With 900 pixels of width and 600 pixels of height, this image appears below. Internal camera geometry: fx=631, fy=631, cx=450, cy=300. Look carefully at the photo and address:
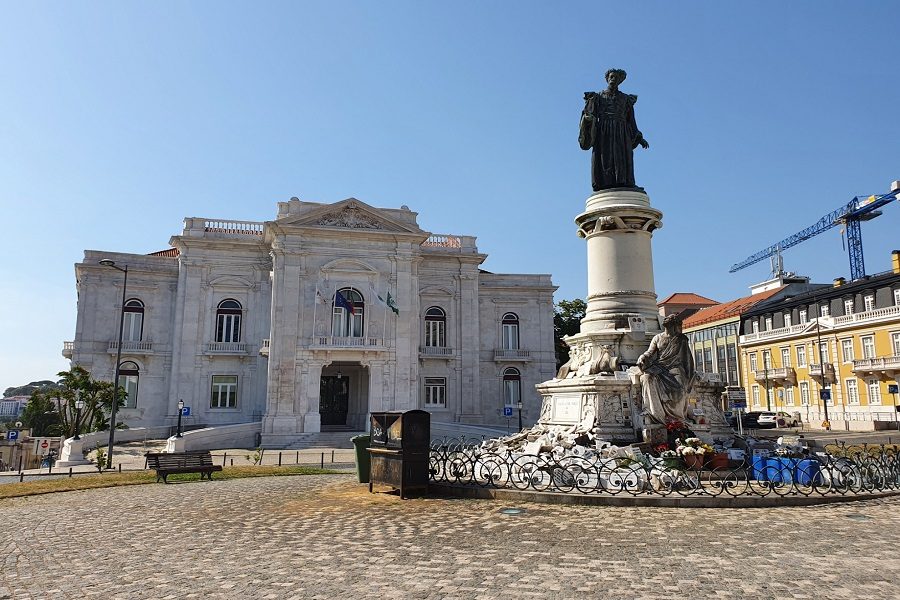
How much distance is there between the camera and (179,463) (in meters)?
17.9

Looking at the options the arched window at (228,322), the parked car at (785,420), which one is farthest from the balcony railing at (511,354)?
the parked car at (785,420)

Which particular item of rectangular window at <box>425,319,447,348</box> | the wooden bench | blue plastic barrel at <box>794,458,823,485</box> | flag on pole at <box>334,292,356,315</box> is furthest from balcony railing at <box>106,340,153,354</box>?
blue plastic barrel at <box>794,458,823,485</box>

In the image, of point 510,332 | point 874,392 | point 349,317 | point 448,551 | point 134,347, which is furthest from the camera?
point 510,332

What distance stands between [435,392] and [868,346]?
2984 cm

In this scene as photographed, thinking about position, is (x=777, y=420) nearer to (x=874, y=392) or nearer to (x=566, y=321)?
(x=874, y=392)

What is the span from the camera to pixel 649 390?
568 inches

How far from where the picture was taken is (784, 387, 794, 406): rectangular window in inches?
1989

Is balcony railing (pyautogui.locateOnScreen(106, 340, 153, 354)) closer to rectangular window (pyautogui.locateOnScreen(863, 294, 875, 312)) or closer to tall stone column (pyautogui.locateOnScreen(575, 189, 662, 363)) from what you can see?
tall stone column (pyautogui.locateOnScreen(575, 189, 662, 363))

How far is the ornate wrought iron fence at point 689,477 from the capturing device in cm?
1142

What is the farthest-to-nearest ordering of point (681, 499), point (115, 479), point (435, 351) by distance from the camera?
point (435, 351) < point (115, 479) < point (681, 499)

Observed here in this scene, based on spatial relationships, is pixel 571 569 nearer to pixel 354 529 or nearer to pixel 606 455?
pixel 354 529

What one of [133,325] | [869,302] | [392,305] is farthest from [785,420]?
[133,325]

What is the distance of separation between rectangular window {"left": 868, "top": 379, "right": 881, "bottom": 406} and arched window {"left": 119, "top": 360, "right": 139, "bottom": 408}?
48.1m

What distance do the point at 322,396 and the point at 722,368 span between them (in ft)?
133
